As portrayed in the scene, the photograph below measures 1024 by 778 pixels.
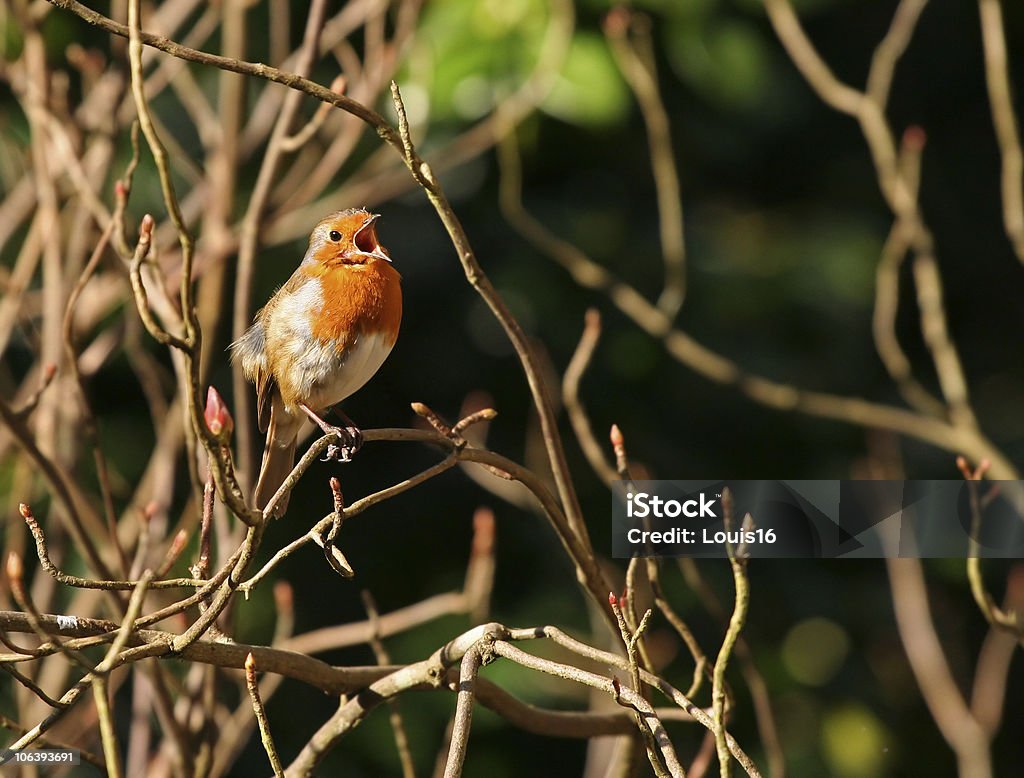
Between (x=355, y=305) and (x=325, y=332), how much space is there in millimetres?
78

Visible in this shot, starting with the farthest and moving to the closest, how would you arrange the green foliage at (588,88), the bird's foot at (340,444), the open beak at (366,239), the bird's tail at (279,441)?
1. the green foliage at (588,88)
2. the bird's tail at (279,441)
3. the open beak at (366,239)
4. the bird's foot at (340,444)

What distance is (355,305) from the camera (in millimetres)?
2447

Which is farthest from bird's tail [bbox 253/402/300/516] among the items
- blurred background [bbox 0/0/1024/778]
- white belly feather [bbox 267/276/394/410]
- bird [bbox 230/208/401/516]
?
blurred background [bbox 0/0/1024/778]

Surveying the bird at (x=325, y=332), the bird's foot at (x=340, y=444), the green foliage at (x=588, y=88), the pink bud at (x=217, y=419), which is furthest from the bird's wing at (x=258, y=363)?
the green foliage at (x=588, y=88)

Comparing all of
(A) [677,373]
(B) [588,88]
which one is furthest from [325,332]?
(A) [677,373]

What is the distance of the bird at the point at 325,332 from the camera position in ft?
8.02

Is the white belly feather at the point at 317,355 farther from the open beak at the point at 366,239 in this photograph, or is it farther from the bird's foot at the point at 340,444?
the open beak at the point at 366,239

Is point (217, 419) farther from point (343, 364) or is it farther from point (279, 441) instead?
point (279, 441)

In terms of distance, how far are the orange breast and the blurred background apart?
65.0 inches

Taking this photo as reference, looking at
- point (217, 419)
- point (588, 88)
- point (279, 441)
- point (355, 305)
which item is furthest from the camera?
point (588, 88)

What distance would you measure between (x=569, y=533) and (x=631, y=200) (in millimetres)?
3208

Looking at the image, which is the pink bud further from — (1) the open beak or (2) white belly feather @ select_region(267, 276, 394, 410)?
(1) the open beak

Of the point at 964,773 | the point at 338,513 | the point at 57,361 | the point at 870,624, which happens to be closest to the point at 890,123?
the point at 870,624

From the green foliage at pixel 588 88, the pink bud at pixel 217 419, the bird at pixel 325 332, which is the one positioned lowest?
the pink bud at pixel 217 419
